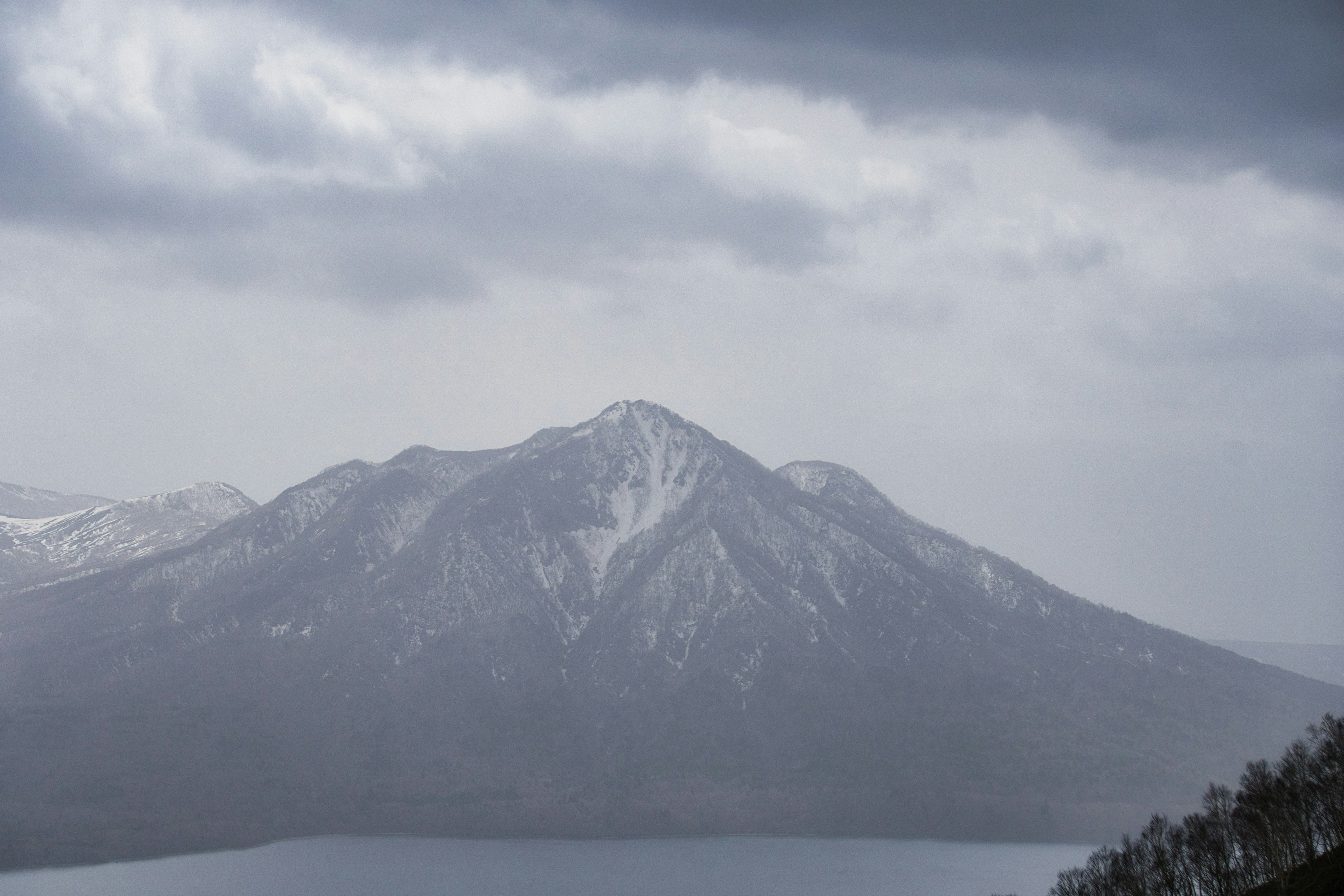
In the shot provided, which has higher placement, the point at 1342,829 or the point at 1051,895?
the point at 1342,829

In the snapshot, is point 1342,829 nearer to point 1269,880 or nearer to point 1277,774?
point 1269,880

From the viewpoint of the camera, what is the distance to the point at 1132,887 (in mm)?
121375

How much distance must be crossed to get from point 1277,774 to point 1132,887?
26.7 m

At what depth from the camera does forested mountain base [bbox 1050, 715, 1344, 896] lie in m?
110

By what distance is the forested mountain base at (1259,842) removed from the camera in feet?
361

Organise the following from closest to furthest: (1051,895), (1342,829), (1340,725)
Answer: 1. (1342,829)
2. (1340,725)
3. (1051,895)

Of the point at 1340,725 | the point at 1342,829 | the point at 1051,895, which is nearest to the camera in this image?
the point at 1342,829

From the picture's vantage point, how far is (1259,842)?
113062 mm

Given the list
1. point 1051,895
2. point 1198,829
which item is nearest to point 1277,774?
point 1198,829

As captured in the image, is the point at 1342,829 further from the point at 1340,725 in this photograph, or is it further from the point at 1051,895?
the point at 1051,895

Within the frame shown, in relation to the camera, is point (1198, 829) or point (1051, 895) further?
point (1051, 895)

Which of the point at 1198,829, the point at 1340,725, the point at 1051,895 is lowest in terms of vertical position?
the point at 1051,895

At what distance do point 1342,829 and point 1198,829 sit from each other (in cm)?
1446

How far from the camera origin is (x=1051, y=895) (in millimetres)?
132125
